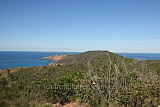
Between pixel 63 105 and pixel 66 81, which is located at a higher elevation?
pixel 66 81

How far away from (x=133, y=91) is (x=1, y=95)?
234 inches

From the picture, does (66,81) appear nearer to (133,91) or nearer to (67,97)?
(67,97)

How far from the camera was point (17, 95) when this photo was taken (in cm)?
677

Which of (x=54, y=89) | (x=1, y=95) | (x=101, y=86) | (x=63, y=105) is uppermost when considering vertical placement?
(x=101, y=86)

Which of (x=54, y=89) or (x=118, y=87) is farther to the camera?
(x=54, y=89)

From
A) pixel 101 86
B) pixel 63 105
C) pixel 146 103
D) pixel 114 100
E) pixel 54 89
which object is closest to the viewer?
pixel 146 103

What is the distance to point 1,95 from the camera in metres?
6.14

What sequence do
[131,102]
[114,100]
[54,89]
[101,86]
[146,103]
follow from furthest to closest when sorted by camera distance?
[54,89], [101,86], [114,100], [131,102], [146,103]

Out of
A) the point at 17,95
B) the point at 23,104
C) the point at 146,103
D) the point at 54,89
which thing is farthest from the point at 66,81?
the point at 146,103

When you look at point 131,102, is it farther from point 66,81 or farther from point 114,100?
point 66,81

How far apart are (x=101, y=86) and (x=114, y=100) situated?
0.89 meters

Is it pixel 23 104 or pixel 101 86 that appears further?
pixel 101 86

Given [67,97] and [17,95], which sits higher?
[17,95]

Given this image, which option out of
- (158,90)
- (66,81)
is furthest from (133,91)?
(66,81)
